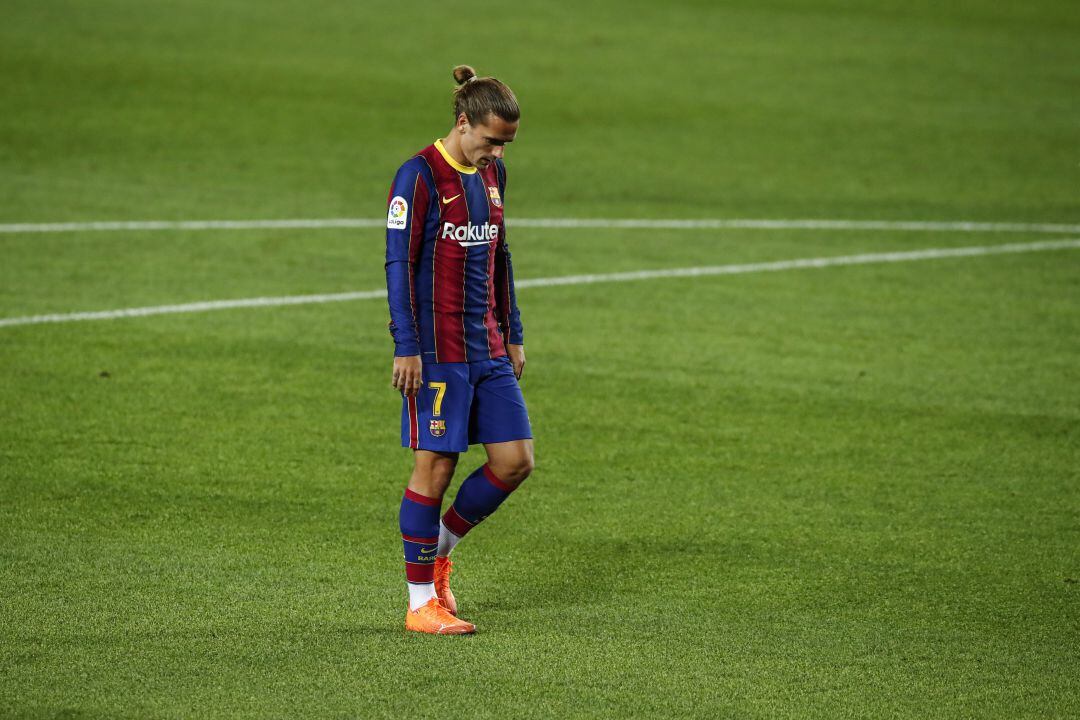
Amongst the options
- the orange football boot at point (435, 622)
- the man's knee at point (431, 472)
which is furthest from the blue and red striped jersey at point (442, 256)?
the orange football boot at point (435, 622)

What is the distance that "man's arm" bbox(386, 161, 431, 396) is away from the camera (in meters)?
5.75

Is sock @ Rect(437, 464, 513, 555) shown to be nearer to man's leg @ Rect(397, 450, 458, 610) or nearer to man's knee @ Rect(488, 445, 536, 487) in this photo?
man's knee @ Rect(488, 445, 536, 487)

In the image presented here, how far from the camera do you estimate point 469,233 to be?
233 inches

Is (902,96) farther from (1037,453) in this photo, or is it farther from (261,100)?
(1037,453)

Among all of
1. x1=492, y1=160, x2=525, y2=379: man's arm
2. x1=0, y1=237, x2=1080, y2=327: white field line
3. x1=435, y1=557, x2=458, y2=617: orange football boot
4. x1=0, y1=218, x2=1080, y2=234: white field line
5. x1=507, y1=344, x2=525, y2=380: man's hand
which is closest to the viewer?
x1=435, y1=557, x2=458, y2=617: orange football boot

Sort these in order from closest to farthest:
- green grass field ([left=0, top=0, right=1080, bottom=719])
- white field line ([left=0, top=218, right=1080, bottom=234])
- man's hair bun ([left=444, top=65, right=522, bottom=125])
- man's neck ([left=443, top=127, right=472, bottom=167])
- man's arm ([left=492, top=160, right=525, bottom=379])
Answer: green grass field ([left=0, top=0, right=1080, bottom=719]), man's hair bun ([left=444, top=65, right=522, bottom=125]), man's neck ([left=443, top=127, right=472, bottom=167]), man's arm ([left=492, top=160, right=525, bottom=379]), white field line ([left=0, top=218, right=1080, bottom=234])

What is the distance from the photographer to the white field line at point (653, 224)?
45.6ft

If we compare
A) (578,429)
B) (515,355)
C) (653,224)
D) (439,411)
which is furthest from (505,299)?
(653,224)

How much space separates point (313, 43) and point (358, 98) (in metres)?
3.67

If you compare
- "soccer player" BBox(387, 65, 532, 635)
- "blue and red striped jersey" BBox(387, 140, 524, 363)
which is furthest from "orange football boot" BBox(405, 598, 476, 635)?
"blue and red striped jersey" BBox(387, 140, 524, 363)

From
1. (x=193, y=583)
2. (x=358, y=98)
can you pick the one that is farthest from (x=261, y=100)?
(x=193, y=583)

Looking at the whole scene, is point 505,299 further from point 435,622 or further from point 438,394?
point 435,622

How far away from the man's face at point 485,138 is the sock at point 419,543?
1.29 m

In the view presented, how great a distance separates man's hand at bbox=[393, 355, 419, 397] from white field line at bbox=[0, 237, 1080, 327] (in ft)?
18.6
